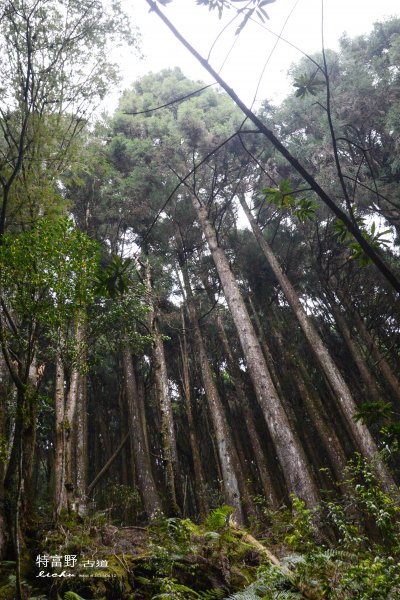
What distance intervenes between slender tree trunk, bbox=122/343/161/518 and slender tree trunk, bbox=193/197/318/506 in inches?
122

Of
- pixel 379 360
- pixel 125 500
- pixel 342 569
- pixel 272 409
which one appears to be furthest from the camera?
pixel 379 360

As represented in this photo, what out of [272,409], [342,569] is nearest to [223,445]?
[272,409]

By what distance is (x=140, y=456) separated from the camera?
11.0 meters

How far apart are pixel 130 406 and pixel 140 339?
4.10 metres

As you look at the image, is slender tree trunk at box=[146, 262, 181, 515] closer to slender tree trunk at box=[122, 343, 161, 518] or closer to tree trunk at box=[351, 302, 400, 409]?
slender tree trunk at box=[122, 343, 161, 518]

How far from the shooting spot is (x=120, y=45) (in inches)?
363

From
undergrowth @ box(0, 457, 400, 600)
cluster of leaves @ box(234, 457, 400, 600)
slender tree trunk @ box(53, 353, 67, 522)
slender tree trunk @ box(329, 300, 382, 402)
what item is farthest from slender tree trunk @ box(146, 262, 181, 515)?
slender tree trunk @ box(329, 300, 382, 402)

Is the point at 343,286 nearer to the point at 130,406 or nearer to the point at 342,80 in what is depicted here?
the point at 342,80

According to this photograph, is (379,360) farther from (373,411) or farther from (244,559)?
(373,411)

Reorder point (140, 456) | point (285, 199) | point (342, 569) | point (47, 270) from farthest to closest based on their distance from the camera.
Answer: point (140, 456) < point (47, 270) < point (342, 569) < point (285, 199)

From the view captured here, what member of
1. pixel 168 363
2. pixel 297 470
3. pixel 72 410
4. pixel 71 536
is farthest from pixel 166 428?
pixel 168 363

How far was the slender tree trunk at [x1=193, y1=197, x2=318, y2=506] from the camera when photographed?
6520 millimetres

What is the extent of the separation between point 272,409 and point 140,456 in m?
5.48

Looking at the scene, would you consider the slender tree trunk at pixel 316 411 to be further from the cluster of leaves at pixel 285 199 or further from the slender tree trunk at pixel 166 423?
the cluster of leaves at pixel 285 199
